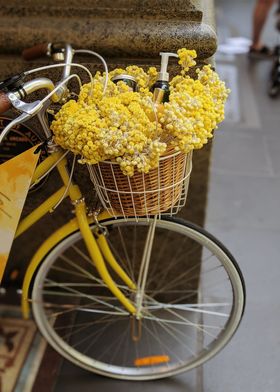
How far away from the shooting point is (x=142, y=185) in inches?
57.0

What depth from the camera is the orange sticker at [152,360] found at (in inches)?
87.7

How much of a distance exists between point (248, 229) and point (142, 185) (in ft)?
5.58

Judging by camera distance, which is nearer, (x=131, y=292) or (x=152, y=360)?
(x=131, y=292)

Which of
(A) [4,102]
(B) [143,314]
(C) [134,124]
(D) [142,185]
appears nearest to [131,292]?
(B) [143,314]

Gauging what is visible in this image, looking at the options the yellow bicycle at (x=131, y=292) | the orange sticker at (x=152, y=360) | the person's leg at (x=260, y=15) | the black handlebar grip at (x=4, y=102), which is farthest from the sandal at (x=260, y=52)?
the black handlebar grip at (x=4, y=102)

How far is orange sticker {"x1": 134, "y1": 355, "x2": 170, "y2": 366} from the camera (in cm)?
223

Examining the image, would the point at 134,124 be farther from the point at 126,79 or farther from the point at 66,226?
the point at 66,226

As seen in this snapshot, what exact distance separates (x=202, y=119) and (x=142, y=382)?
140 cm

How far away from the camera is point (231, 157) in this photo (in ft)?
11.9

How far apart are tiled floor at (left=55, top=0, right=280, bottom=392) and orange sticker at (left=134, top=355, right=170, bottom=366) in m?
0.09

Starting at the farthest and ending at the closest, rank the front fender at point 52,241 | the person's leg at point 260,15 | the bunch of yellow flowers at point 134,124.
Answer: the person's leg at point 260,15 < the front fender at point 52,241 < the bunch of yellow flowers at point 134,124

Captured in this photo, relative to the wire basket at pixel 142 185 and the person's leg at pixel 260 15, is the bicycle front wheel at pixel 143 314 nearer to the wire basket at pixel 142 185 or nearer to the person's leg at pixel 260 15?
the wire basket at pixel 142 185

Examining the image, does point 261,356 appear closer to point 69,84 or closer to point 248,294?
point 248,294

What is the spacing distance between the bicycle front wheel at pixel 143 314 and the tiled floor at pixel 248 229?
0.34 ft
